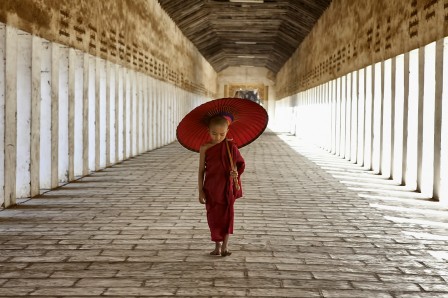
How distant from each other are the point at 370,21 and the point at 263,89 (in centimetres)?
3728

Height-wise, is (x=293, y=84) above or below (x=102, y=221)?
above

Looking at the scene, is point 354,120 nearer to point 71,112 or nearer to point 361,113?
point 361,113

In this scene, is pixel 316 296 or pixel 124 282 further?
pixel 124 282

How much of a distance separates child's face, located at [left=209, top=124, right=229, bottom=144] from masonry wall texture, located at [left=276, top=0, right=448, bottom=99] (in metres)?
5.08

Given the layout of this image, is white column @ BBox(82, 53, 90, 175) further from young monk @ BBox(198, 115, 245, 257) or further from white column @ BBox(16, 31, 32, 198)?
young monk @ BBox(198, 115, 245, 257)

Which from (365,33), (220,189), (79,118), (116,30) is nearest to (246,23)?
(365,33)

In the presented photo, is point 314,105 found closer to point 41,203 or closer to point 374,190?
point 374,190

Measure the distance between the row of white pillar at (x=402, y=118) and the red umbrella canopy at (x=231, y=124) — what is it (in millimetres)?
4576

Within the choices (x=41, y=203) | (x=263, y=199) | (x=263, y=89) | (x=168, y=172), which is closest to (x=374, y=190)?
(x=263, y=199)

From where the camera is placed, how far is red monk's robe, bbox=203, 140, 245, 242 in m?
5.11

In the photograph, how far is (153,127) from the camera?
20.4m

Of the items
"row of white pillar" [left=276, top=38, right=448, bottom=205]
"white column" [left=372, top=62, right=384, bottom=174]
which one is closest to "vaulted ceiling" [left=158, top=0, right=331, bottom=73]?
"row of white pillar" [left=276, top=38, right=448, bottom=205]

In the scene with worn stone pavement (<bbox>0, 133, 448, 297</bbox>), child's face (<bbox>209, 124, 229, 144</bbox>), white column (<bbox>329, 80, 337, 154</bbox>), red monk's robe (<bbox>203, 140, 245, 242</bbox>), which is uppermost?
white column (<bbox>329, 80, 337, 154</bbox>)

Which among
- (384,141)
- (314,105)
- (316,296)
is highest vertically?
(314,105)
